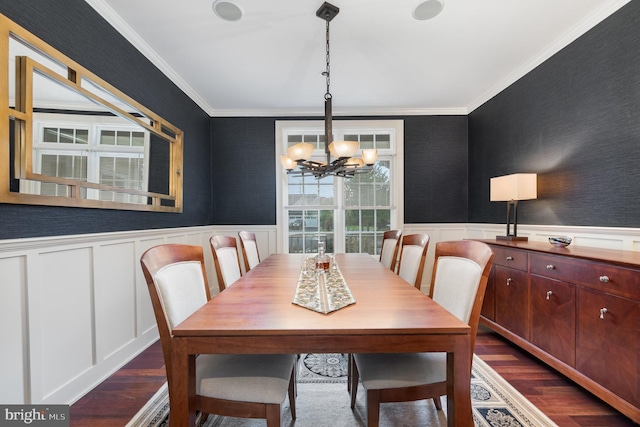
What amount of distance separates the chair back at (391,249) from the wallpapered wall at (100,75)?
218cm

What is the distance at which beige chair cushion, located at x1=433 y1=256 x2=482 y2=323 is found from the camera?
129 cm

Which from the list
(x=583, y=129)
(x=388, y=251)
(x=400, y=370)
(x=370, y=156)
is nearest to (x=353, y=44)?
(x=370, y=156)

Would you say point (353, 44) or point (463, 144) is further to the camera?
point (463, 144)

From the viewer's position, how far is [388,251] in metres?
2.76

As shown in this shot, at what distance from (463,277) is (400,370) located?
0.52 metres

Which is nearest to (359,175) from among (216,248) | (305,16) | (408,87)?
(408,87)

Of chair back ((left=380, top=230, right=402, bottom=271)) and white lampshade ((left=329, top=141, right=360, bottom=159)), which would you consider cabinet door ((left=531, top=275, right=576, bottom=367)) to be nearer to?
chair back ((left=380, top=230, right=402, bottom=271))

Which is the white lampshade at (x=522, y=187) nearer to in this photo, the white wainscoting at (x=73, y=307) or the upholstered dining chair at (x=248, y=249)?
the white wainscoting at (x=73, y=307)

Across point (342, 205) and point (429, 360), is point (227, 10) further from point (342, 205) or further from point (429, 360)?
point (342, 205)

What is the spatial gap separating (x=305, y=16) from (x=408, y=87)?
5.59ft

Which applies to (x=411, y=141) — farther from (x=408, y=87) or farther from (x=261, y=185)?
(x=261, y=185)

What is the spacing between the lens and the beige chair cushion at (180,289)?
1.16 metres

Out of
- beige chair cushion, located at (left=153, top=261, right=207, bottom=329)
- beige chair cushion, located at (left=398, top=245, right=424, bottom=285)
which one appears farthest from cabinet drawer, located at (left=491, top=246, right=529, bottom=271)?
beige chair cushion, located at (left=153, top=261, right=207, bottom=329)

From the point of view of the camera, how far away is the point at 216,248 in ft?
6.30
